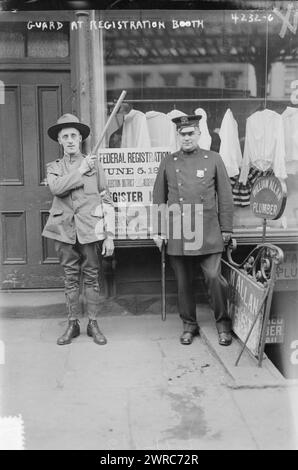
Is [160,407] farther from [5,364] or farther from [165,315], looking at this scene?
[165,315]

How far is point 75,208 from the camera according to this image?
4.77m

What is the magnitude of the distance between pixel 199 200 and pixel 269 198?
708 millimetres

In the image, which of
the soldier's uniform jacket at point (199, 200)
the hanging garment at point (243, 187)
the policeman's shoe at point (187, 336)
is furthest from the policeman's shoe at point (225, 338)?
the hanging garment at point (243, 187)

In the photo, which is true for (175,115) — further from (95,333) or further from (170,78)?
(95,333)

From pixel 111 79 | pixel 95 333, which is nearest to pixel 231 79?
pixel 111 79

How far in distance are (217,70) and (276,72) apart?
2.13 ft

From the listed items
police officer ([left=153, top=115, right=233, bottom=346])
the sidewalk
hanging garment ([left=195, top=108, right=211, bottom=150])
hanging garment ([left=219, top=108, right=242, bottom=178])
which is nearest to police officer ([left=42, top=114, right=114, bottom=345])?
the sidewalk

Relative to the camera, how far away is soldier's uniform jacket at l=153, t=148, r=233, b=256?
4.77 metres

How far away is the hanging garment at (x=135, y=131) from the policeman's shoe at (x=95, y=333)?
1903mm

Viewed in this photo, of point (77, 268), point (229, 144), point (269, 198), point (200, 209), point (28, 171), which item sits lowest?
point (77, 268)

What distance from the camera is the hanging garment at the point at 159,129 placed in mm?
5812

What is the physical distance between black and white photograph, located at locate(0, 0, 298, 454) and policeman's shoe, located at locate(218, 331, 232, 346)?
2 centimetres

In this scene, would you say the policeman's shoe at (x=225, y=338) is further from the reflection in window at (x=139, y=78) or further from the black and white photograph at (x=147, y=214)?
the reflection in window at (x=139, y=78)

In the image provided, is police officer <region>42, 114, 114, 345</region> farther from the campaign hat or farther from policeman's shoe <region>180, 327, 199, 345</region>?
policeman's shoe <region>180, 327, 199, 345</region>
